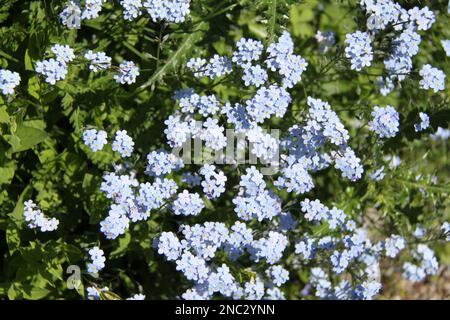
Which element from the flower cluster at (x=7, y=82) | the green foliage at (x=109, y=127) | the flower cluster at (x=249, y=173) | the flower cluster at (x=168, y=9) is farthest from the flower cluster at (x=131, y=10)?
the flower cluster at (x=7, y=82)

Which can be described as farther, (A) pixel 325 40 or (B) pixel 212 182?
(A) pixel 325 40

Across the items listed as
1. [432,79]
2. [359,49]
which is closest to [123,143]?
[359,49]

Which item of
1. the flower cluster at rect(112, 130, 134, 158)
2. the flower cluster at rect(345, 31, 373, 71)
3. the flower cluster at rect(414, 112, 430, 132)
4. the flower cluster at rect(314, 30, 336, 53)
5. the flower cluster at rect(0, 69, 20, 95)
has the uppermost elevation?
the flower cluster at rect(314, 30, 336, 53)

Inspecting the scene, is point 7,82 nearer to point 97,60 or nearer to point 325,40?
point 97,60

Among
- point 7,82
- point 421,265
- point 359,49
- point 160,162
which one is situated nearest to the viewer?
point 7,82

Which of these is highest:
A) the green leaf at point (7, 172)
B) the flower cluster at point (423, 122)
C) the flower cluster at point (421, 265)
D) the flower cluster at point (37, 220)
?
the flower cluster at point (423, 122)

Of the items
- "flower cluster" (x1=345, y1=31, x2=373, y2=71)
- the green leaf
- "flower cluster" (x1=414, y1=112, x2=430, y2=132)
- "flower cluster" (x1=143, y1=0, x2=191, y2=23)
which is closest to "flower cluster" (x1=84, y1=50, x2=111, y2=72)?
"flower cluster" (x1=143, y1=0, x2=191, y2=23)

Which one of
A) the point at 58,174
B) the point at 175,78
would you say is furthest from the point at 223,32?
the point at 58,174

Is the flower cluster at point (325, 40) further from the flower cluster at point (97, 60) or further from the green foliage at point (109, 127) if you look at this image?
the flower cluster at point (97, 60)

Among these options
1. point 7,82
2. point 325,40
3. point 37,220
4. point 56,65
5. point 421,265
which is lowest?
point 37,220

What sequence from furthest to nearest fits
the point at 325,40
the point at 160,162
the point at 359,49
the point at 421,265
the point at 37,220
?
the point at 421,265, the point at 325,40, the point at 359,49, the point at 160,162, the point at 37,220

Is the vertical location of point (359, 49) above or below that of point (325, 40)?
below

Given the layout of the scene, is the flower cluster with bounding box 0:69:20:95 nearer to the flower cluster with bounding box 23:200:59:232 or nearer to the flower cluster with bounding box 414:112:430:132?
the flower cluster with bounding box 23:200:59:232
